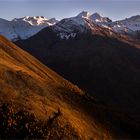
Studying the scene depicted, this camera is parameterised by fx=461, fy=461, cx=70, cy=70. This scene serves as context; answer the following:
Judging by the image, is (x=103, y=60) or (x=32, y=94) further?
(x=103, y=60)

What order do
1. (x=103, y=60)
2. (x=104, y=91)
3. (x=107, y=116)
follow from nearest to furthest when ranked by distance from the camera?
(x=107, y=116) < (x=104, y=91) < (x=103, y=60)

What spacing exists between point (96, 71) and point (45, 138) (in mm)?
144950

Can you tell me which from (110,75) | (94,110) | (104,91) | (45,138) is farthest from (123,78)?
(45,138)

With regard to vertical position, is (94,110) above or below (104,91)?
above

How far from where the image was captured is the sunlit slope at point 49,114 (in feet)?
135

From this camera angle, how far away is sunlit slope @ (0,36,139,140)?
4119 cm

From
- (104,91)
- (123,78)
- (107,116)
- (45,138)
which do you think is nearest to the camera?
(45,138)

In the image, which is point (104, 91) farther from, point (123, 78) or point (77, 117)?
point (77, 117)

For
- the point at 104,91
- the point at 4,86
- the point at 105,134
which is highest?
the point at 4,86

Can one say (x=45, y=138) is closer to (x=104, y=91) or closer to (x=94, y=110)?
(x=94, y=110)

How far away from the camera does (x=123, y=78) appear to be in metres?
179

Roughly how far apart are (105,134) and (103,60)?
150 m

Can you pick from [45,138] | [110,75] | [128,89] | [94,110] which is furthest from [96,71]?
[45,138]

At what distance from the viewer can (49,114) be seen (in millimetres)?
44062
